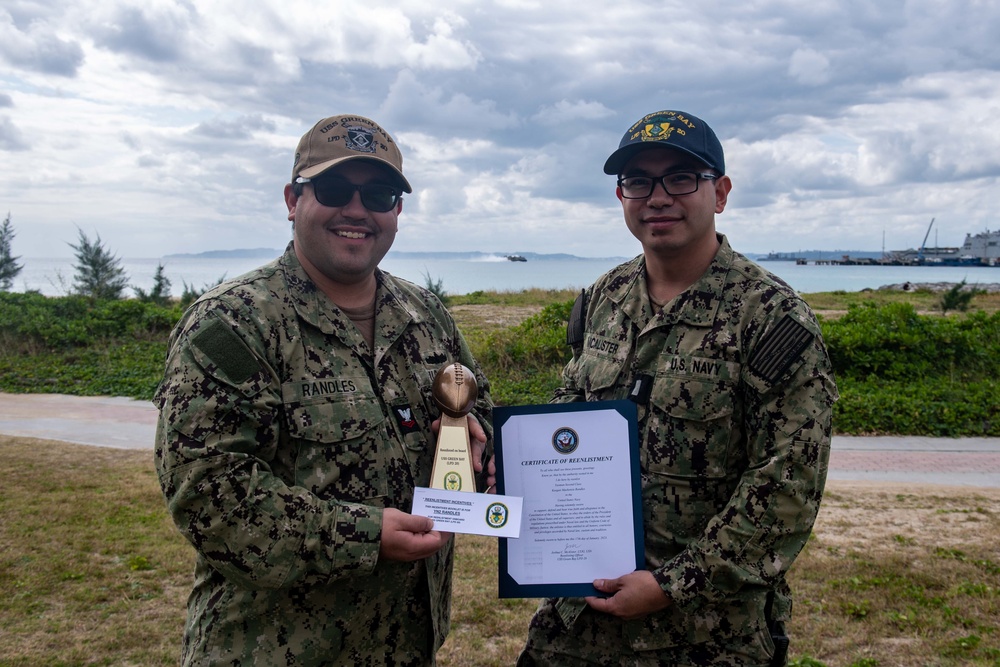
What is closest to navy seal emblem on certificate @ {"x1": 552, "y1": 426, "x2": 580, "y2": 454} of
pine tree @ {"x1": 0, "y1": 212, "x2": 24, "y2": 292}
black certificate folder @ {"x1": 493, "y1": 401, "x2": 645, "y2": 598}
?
black certificate folder @ {"x1": 493, "y1": 401, "x2": 645, "y2": 598}

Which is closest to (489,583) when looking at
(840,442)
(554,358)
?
(840,442)

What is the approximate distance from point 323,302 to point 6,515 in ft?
16.8

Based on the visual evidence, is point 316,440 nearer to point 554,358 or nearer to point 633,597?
point 633,597

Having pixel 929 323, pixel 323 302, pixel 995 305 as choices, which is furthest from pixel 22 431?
pixel 995 305

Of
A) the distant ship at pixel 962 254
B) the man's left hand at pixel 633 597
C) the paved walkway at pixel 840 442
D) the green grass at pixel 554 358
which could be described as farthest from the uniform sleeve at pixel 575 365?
the distant ship at pixel 962 254

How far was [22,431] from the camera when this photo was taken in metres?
9.16

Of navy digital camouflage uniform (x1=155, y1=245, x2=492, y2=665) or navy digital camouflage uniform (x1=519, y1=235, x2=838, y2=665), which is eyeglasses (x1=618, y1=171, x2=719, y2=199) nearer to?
navy digital camouflage uniform (x1=519, y1=235, x2=838, y2=665)

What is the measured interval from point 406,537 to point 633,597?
74 cm

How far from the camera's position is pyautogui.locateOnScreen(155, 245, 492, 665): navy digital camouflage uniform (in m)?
2.19

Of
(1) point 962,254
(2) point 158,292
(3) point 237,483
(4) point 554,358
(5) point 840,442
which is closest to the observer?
(3) point 237,483

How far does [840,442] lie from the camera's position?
844 centimetres

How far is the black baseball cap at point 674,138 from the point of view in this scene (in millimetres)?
2615

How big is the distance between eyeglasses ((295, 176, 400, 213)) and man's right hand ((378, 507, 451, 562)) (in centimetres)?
104

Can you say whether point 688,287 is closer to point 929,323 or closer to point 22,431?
point 22,431
